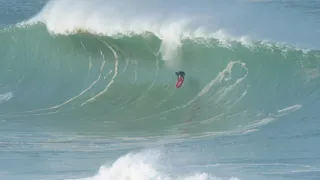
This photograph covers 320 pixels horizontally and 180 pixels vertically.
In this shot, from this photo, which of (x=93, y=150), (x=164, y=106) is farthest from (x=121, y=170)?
(x=164, y=106)

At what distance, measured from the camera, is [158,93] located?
834 inches

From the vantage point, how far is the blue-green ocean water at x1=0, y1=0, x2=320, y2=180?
15.8 metres

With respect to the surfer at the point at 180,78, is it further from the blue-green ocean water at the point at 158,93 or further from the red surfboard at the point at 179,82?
the blue-green ocean water at the point at 158,93

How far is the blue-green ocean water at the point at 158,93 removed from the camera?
52.0ft

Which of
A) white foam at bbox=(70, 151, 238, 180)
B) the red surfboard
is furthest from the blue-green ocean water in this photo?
the red surfboard

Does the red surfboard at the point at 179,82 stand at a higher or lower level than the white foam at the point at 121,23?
lower

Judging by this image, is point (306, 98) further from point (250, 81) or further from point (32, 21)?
point (32, 21)

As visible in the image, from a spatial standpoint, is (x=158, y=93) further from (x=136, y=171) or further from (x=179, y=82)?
(x=136, y=171)

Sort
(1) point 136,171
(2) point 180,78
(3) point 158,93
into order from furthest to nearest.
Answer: (2) point 180,78
(3) point 158,93
(1) point 136,171

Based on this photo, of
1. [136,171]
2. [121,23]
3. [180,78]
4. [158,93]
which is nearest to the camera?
[136,171]

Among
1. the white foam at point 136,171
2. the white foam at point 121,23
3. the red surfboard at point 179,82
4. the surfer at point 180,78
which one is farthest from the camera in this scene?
the white foam at point 121,23

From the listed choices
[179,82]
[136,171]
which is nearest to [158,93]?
[179,82]

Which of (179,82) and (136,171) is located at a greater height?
(179,82)

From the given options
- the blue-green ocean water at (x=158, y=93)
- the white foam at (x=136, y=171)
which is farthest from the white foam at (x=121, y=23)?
the white foam at (x=136, y=171)
